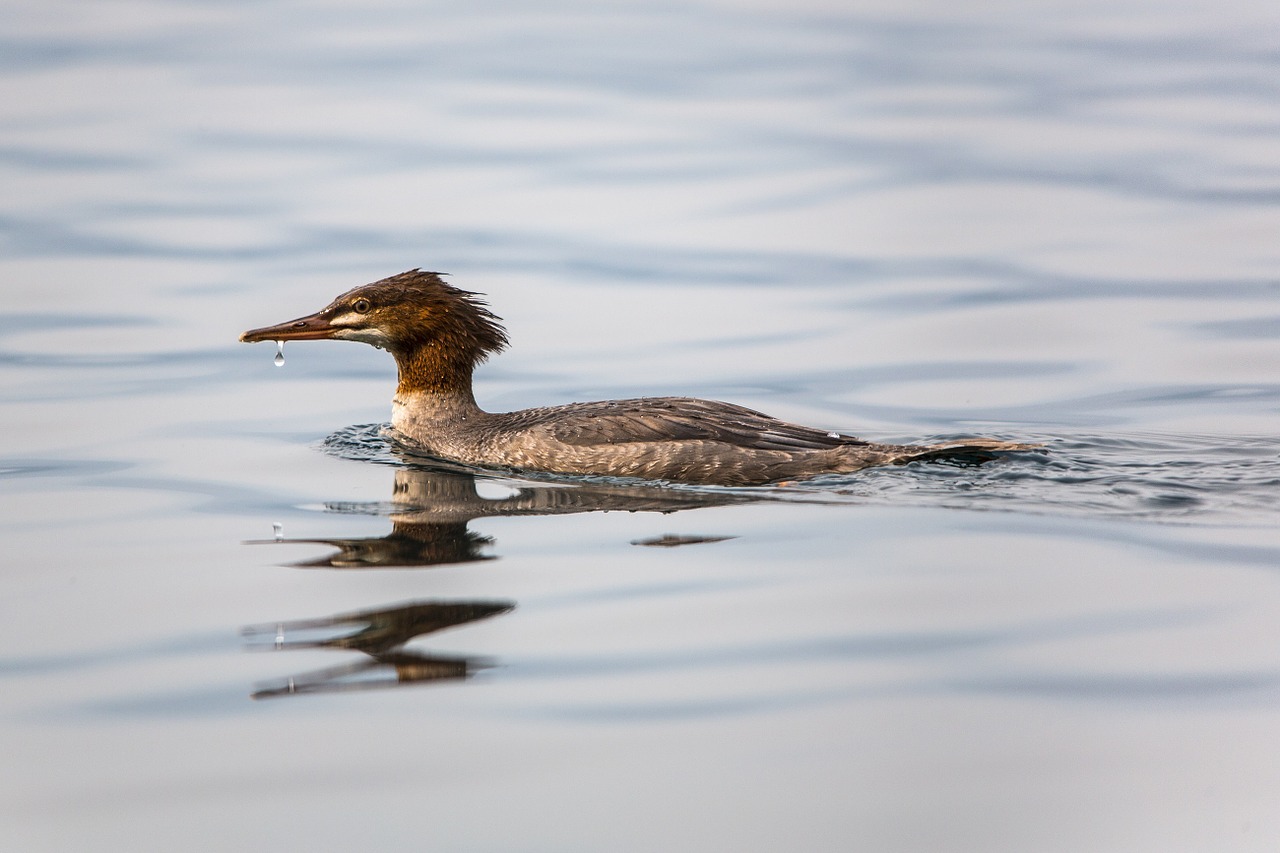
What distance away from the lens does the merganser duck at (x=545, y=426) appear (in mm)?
10031

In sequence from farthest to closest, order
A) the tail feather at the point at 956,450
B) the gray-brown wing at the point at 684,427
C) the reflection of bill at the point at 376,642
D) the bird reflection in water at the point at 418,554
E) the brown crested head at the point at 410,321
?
the brown crested head at the point at 410,321, the gray-brown wing at the point at 684,427, the tail feather at the point at 956,450, the bird reflection in water at the point at 418,554, the reflection of bill at the point at 376,642

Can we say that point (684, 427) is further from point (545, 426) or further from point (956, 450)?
point (956, 450)

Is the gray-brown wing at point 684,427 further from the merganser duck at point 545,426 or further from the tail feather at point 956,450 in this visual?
the tail feather at point 956,450

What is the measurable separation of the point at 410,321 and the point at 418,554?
136 inches

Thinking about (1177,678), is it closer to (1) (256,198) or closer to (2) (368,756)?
(2) (368,756)

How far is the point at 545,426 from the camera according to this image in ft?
34.5

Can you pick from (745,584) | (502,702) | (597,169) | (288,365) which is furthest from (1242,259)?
(502,702)

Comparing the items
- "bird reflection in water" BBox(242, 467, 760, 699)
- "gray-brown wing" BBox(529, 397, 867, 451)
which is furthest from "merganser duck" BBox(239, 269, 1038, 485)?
"bird reflection in water" BBox(242, 467, 760, 699)

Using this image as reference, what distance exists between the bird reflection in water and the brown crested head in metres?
1.11

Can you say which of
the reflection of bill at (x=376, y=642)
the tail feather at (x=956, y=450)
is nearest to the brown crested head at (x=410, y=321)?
the tail feather at (x=956, y=450)

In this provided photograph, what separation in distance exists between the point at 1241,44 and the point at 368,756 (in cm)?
2370

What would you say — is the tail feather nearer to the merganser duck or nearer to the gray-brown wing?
the merganser duck

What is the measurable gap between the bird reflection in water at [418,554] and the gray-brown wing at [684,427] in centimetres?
37

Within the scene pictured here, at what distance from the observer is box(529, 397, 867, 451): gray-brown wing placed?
10156 mm
